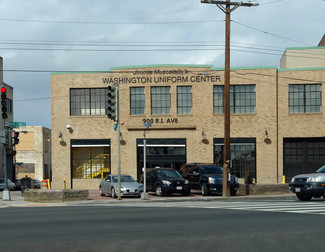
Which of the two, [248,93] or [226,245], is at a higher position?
[248,93]

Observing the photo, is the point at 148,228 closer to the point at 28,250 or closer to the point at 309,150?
the point at 28,250

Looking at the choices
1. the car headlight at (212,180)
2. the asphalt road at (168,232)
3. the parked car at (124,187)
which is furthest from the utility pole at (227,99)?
the asphalt road at (168,232)

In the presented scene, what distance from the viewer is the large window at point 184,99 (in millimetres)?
41469

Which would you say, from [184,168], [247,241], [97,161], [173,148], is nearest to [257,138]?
[173,148]

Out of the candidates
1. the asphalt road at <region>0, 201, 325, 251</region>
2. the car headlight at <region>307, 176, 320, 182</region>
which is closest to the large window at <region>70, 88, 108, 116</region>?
A: the car headlight at <region>307, 176, 320, 182</region>

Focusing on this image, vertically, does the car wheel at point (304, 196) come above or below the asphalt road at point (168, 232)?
below

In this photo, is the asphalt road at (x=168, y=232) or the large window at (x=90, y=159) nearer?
the asphalt road at (x=168, y=232)

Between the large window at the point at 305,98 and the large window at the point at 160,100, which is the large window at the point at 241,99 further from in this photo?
the large window at the point at 160,100

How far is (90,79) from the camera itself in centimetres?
4178

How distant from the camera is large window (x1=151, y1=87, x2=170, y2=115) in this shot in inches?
1638

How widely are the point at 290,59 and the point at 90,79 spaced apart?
17139 mm

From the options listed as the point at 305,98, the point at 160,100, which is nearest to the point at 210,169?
the point at 160,100

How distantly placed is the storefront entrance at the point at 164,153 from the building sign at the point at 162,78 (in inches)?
182

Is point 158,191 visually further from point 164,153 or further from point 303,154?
point 303,154
